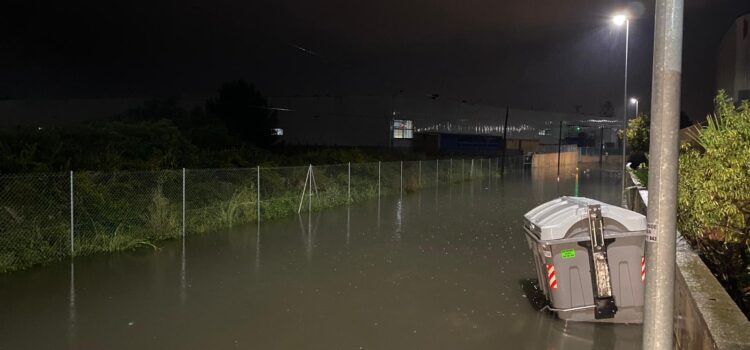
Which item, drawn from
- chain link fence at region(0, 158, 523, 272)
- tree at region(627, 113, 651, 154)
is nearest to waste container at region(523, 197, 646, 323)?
chain link fence at region(0, 158, 523, 272)

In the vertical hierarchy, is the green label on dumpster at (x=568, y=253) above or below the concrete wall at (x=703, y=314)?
above

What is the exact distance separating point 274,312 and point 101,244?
4.85 metres

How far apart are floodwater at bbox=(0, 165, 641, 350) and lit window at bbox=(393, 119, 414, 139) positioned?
3992cm

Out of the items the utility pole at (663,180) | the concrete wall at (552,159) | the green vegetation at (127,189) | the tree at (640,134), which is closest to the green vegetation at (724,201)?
the utility pole at (663,180)

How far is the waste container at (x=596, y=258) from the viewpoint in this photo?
6.01 m

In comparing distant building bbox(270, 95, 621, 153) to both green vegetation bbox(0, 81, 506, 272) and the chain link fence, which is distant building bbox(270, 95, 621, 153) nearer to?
green vegetation bbox(0, 81, 506, 272)

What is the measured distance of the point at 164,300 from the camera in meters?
7.25

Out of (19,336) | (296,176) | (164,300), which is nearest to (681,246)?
(164,300)

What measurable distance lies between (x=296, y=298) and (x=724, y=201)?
4960mm

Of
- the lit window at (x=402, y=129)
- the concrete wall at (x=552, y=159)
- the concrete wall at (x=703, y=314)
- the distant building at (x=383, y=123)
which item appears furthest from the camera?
the concrete wall at (x=552, y=159)

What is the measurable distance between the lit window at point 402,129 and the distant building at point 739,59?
32133mm

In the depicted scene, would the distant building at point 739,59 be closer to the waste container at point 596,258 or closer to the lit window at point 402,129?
the waste container at point 596,258

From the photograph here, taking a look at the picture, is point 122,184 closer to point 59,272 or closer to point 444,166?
point 59,272

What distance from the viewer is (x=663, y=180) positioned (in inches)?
156
